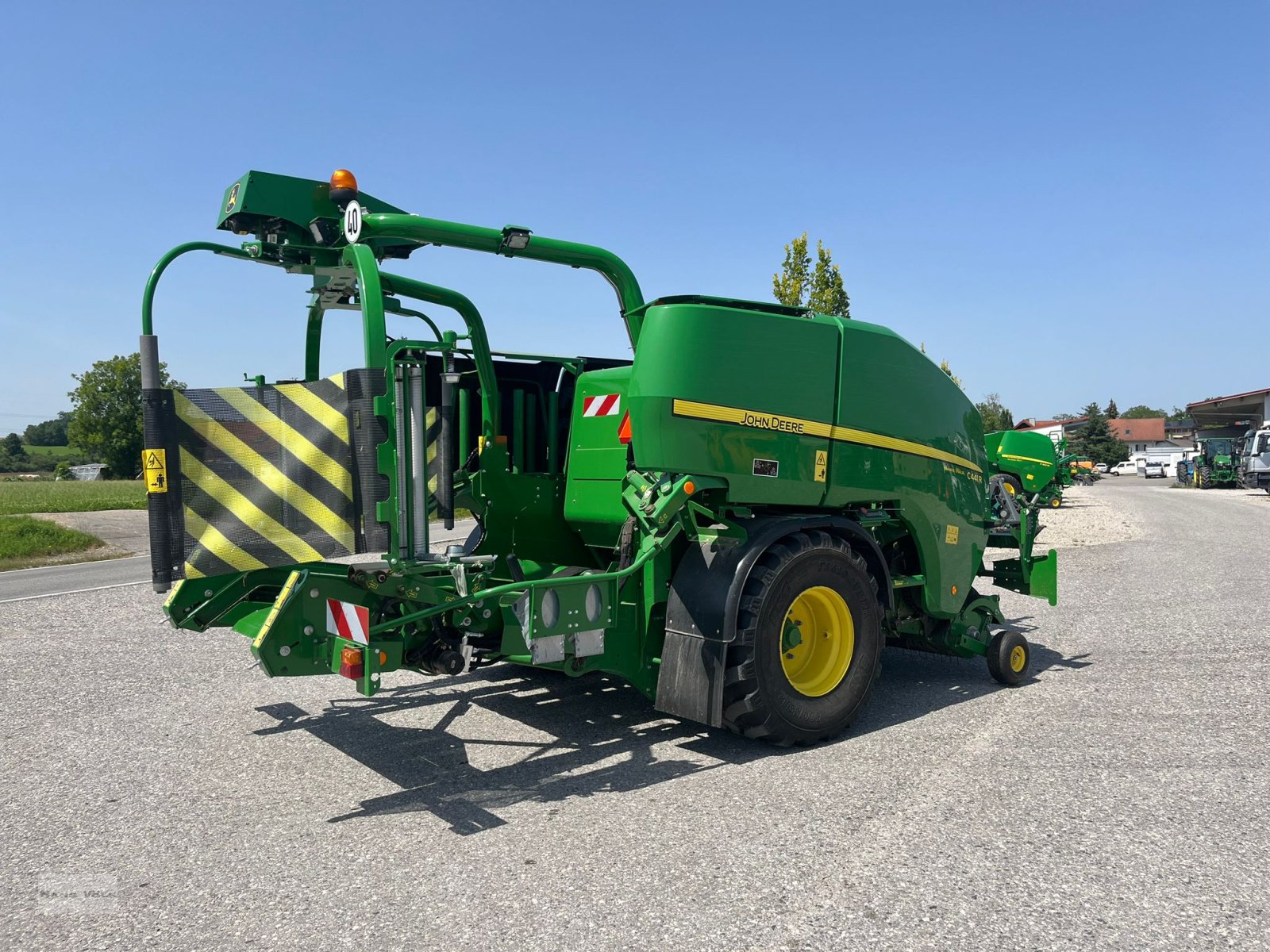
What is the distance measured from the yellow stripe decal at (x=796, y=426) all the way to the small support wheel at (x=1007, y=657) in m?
1.28

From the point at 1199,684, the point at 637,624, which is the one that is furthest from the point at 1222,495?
the point at 637,624

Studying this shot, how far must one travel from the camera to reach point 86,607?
32.7 ft

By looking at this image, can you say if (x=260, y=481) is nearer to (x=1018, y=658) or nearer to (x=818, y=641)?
(x=818, y=641)

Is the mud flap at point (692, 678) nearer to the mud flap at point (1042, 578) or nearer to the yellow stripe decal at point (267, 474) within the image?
the yellow stripe decal at point (267, 474)

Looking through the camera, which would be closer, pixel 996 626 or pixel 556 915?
pixel 556 915

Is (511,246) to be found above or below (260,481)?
above

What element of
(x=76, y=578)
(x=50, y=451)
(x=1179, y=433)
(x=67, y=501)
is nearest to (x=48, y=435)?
(x=50, y=451)

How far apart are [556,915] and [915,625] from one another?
3748 mm

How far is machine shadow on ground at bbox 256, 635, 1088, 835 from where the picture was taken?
4.35 meters

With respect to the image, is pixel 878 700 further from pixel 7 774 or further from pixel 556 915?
pixel 7 774

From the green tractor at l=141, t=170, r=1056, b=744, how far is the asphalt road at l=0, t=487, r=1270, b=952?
20.0 inches

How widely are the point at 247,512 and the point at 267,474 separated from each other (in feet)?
0.70

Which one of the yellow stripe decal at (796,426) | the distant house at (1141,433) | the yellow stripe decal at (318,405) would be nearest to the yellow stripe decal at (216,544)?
the yellow stripe decal at (318,405)

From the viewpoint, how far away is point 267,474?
459 cm
